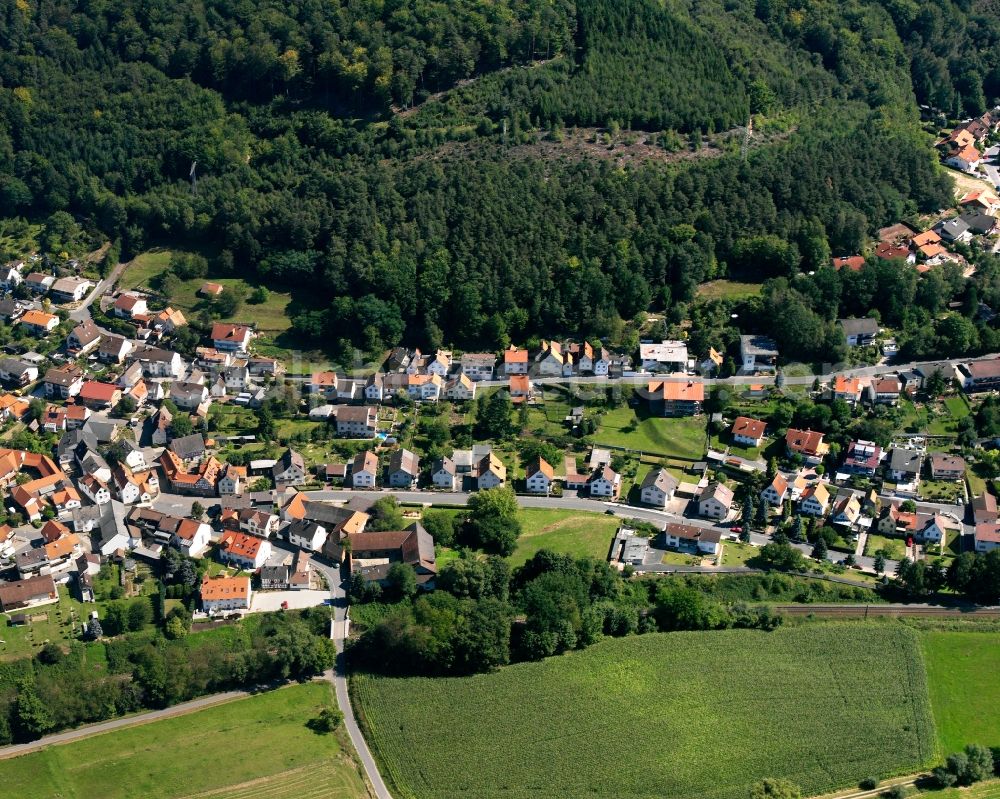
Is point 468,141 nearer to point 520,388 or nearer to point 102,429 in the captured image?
point 520,388

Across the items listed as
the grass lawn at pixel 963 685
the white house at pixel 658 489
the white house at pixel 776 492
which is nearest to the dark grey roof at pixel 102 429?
the white house at pixel 658 489

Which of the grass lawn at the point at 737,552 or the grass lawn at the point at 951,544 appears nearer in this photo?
the grass lawn at the point at 737,552

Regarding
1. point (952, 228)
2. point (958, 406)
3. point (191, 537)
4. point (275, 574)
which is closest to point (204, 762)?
point (275, 574)

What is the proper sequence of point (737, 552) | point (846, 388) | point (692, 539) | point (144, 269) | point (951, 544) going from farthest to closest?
point (144, 269)
point (846, 388)
point (951, 544)
point (737, 552)
point (692, 539)

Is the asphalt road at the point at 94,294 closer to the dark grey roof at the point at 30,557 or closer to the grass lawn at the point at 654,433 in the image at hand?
the dark grey roof at the point at 30,557

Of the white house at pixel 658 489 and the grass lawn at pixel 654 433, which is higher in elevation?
the grass lawn at pixel 654 433

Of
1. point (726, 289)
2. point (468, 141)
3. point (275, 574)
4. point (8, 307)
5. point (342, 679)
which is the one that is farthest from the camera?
point (468, 141)
